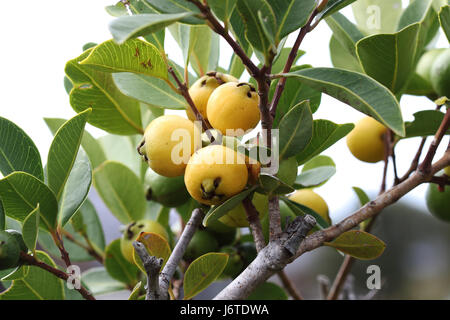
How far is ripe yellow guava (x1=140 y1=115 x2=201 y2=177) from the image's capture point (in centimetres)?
78

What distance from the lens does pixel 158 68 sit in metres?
0.78

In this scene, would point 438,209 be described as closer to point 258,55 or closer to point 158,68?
point 258,55

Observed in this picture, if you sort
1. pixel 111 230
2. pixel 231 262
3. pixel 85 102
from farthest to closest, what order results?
pixel 111 230, pixel 231 262, pixel 85 102

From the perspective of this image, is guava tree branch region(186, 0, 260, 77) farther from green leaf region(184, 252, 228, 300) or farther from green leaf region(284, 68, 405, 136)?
green leaf region(184, 252, 228, 300)

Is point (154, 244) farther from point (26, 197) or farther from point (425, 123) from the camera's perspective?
point (425, 123)

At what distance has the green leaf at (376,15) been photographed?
110 cm

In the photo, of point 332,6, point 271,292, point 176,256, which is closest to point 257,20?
point 332,6

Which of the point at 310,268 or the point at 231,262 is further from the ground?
the point at 231,262

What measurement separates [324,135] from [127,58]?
1.16 ft

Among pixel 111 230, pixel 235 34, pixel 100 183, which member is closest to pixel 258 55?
pixel 235 34

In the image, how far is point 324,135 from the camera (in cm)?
85

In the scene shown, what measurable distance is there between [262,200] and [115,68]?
321 millimetres

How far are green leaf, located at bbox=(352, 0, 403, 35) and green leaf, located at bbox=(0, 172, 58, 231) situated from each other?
75 centimetres

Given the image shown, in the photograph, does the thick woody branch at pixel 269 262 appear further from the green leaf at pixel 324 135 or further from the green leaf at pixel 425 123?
the green leaf at pixel 425 123
